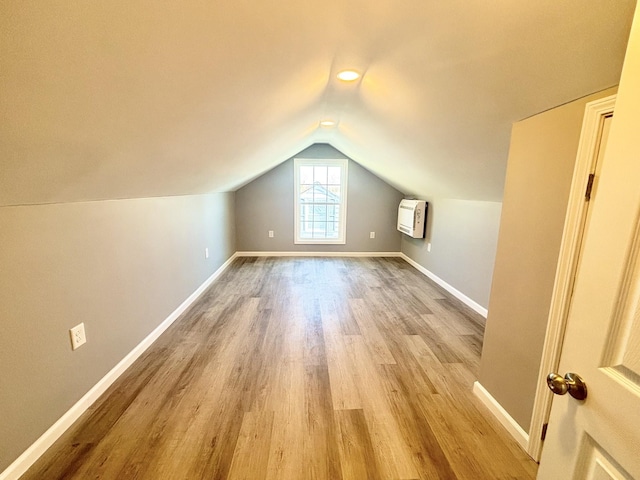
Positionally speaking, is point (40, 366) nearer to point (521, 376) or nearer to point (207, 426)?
point (207, 426)

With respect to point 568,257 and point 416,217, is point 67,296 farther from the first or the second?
point 416,217

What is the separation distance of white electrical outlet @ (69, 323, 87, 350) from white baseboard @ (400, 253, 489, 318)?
3286 mm

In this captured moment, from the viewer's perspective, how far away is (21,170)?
1003 mm

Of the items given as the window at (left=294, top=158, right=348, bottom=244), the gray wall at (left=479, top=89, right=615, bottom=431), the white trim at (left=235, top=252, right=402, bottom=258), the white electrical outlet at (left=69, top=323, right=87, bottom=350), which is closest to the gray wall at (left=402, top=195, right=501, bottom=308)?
the white trim at (left=235, top=252, right=402, bottom=258)

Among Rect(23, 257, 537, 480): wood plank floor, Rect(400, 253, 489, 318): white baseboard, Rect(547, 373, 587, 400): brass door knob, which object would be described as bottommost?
Rect(23, 257, 537, 480): wood plank floor

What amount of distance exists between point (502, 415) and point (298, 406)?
Answer: 114 centimetres

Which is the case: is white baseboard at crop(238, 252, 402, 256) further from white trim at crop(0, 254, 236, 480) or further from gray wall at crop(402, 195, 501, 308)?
white trim at crop(0, 254, 236, 480)

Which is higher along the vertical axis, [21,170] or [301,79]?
[301,79]

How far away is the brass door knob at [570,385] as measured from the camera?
0.62 meters

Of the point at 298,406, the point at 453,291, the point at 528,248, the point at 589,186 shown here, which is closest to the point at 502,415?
the point at 528,248

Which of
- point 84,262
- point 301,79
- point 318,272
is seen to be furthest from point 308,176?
point 84,262

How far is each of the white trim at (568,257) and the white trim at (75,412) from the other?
2.31 meters

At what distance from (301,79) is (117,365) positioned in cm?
218

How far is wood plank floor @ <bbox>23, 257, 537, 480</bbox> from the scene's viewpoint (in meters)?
1.32
